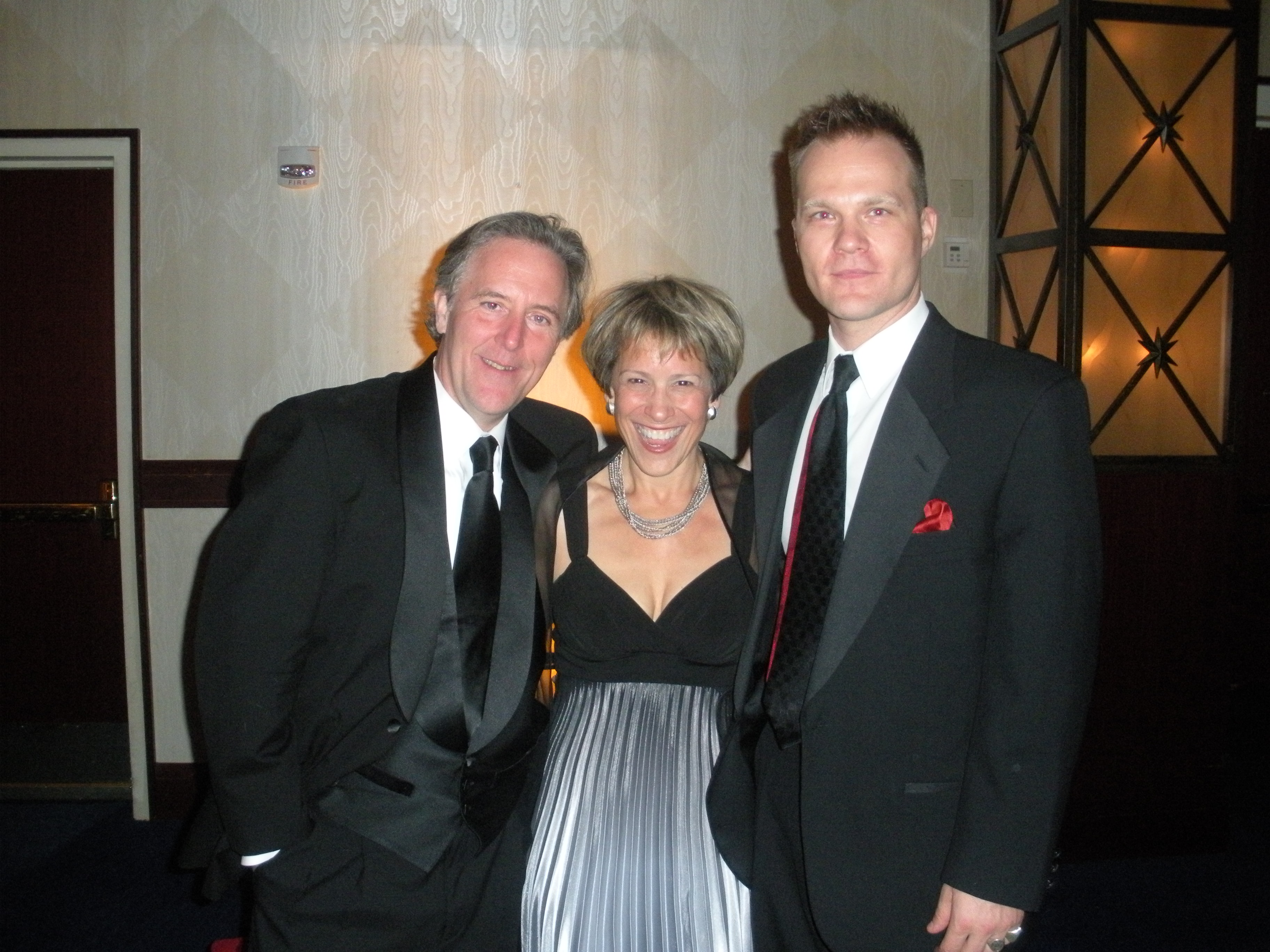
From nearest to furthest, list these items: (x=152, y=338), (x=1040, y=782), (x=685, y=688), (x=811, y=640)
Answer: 1. (x=1040, y=782)
2. (x=811, y=640)
3. (x=685, y=688)
4. (x=152, y=338)

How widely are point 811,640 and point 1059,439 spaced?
46cm

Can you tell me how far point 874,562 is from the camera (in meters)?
1.26

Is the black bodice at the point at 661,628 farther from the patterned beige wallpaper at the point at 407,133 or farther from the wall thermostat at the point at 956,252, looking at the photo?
the wall thermostat at the point at 956,252

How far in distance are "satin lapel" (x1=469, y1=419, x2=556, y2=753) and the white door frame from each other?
2197mm

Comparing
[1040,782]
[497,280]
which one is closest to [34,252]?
[497,280]

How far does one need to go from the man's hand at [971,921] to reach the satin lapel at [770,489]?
43 cm

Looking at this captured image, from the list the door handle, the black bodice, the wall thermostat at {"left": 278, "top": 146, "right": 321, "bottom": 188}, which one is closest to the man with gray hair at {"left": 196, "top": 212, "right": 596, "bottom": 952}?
the black bodice

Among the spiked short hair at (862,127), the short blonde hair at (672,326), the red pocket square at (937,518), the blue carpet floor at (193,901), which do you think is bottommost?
the blue carpet floor at (193,901)

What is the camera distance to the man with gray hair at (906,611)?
1192 mm

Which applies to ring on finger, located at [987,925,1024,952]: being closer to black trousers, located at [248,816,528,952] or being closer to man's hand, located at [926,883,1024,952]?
man's hand, located at [926,883,1024,952]

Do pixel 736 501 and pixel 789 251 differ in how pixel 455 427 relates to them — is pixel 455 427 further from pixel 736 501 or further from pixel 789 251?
pixel 789 251

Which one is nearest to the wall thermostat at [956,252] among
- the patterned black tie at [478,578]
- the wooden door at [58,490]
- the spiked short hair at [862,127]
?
the spiked short hair at [862,127]

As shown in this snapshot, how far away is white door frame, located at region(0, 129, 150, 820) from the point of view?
10.2 feet

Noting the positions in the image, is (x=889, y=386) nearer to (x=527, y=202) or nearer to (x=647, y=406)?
(x=647, y=406)
